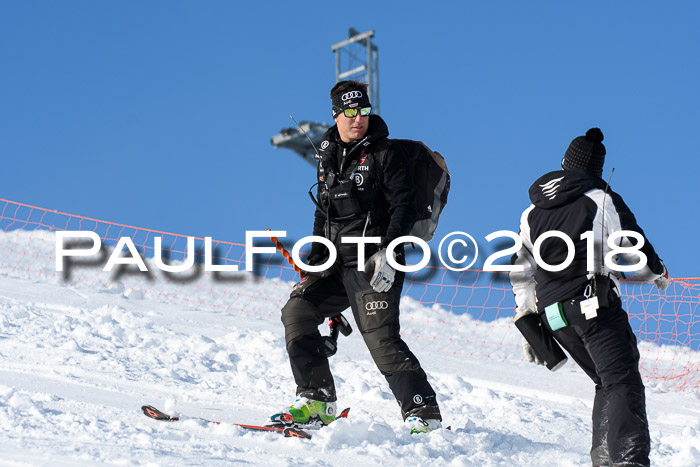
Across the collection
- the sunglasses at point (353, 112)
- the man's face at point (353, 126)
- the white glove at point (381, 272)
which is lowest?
the white glove at point (381, 272)

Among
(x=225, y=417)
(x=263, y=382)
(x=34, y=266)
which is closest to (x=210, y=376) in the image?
(x=263, y=382)

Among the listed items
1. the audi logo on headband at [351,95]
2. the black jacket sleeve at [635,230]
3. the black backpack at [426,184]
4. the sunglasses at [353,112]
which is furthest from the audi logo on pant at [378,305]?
the black jacket sleeve at [635,230]

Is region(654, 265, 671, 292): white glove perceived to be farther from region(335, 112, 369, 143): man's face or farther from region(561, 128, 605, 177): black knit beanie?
region(335, 112, 369, 143): man's face

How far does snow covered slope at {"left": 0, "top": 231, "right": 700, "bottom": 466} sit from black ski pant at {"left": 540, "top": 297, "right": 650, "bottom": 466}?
1.96ft

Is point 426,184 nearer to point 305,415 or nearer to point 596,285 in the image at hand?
point 596,285

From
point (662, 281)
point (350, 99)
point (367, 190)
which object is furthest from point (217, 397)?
point (662, 281)

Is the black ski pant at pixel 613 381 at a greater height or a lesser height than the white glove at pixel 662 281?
lesser

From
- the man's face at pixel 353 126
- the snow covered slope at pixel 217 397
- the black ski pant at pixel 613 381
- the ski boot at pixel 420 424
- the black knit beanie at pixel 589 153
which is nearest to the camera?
the black ski pant at pixel 613 381

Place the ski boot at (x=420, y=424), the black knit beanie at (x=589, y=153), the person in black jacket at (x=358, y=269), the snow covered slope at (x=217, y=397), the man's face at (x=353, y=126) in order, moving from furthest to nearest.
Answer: the man's face at (x=353, y=126) < the person in black jacket at (x=358, y=269) < the ski boot at (x=420, y=424) < the black knit beanie at (x=589, y=153) < the snow covered slope at (x=217, y=397)

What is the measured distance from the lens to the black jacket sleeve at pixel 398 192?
14.8ft

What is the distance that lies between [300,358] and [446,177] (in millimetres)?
1451

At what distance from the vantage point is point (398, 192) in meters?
4.56

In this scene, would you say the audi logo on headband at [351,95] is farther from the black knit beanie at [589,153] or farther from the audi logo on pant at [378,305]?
the black knit beanie at [589,153]

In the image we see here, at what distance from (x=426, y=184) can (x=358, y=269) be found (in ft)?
2.25
